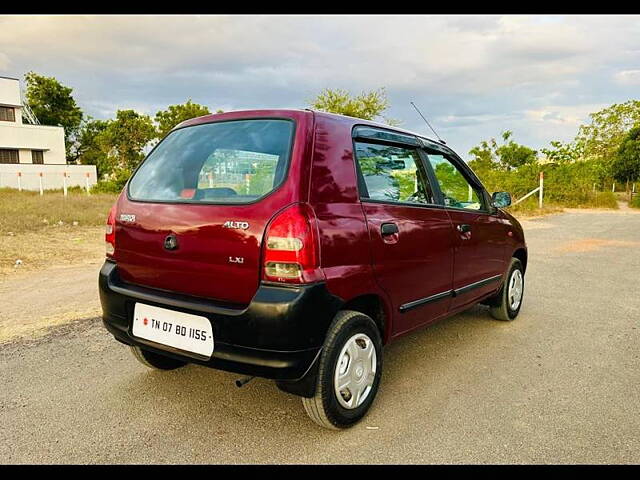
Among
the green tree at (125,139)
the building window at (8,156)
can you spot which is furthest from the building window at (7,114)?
the green tree at (125,139)

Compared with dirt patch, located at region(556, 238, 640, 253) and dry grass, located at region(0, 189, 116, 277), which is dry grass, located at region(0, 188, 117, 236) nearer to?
dry grass, located at region(0, 189, 116, 277)

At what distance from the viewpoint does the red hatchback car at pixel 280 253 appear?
2.34 m

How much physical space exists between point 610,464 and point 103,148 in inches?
1782

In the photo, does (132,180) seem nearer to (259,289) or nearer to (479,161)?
(259,289)

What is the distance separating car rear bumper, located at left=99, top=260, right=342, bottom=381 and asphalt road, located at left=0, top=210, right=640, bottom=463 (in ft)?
1.52

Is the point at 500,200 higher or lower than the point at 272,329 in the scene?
higher

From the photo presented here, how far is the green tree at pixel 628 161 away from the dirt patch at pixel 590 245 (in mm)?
23903

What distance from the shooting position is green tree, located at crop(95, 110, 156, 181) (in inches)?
1583

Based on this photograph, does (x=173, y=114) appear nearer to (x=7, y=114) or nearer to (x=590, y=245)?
(x=7, y=114)

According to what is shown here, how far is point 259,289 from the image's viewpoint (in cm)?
234

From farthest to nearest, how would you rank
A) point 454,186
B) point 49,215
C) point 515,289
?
point 49,215 < point 515,289 < point 454,186

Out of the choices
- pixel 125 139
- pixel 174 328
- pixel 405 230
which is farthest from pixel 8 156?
pixel 405 230

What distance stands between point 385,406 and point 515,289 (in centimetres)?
248

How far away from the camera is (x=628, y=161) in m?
30.7
